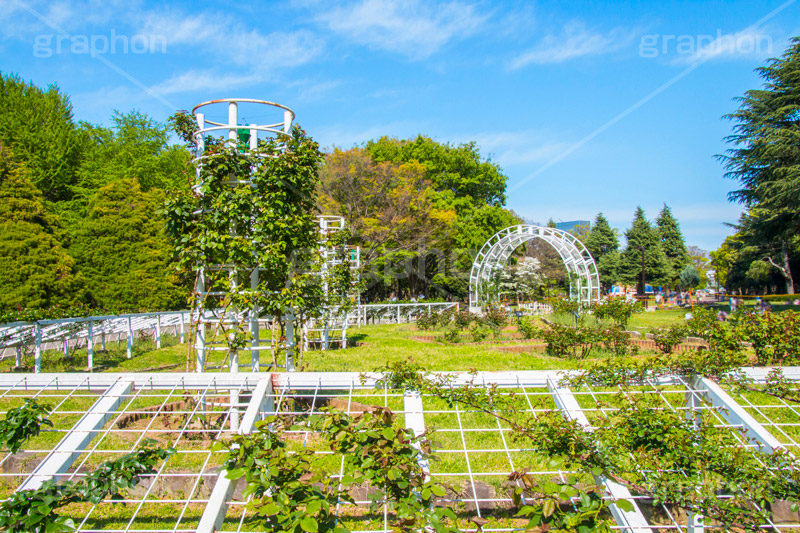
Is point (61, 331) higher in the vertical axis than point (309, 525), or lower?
higher

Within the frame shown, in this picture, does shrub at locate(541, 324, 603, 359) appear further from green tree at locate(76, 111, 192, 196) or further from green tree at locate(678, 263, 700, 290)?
green tree at locate(678, 263, 700, 290)

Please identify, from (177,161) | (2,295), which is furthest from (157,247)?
(177,161)

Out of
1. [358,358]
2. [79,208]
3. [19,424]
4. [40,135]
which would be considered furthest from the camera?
[40,135]

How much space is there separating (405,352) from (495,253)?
11027 mm

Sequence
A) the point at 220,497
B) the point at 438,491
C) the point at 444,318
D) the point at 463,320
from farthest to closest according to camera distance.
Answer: the point at 444,318 → the point at 463,320 → the point at 220,497 → the point at 438,491

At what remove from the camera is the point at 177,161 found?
1170 inches

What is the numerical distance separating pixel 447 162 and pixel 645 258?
85.2 ft

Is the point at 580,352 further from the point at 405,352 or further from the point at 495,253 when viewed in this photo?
the point at 495,253

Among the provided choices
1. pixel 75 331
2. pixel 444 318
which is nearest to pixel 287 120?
pixel 75 331

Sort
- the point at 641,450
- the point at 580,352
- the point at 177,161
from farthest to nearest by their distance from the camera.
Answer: the point at 177,161 < the point at 580,352 < the point at 641,450

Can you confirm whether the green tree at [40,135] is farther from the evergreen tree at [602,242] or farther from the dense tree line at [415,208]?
the evergreen tree at [602,242]

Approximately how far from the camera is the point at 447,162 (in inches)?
1188

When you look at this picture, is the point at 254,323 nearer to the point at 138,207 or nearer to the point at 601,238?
the point at 138,207

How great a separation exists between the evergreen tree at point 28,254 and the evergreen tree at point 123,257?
257cm
